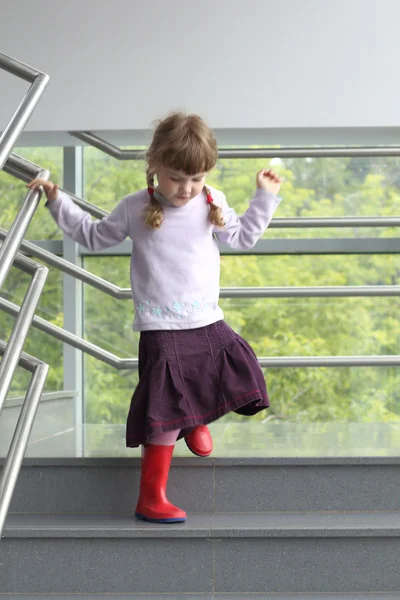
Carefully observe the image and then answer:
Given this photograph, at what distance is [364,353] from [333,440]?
128cm

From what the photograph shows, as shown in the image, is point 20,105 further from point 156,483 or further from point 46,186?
point 156,483

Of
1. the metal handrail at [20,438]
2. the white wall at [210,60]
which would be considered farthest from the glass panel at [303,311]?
the metal handrail at [20,438]

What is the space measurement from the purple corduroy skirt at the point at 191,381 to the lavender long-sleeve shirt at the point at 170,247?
0.13ft

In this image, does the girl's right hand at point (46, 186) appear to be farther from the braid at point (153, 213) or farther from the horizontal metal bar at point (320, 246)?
the horizontal metal bar at point (320, 246)

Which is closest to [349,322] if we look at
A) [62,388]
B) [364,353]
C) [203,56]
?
[364,353]

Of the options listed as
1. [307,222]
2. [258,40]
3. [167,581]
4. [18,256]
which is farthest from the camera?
[258,40]

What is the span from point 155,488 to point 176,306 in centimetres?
40

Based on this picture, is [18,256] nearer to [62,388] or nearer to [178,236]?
[178,236]

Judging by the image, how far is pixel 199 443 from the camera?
1965 millimetres

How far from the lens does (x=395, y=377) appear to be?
11.6 feet

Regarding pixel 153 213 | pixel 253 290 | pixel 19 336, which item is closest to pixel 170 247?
pixel 153 213

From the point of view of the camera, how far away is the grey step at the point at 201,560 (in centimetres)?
177

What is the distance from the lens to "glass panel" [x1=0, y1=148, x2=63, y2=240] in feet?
11.8

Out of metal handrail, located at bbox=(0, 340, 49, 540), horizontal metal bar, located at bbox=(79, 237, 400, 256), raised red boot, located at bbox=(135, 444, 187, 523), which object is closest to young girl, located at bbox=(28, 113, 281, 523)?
raised red boot, located at bbox=(135, 444, 187, 523)
